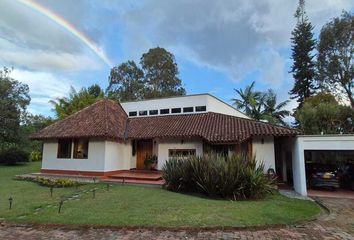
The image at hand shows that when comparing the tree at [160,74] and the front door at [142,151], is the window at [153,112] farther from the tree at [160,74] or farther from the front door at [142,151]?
the tree at [160,74]

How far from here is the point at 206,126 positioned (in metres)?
17.9

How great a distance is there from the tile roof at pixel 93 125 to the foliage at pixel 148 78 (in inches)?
721

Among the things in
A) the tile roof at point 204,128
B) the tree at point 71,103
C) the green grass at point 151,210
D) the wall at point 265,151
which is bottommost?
the green grass at point 151,210

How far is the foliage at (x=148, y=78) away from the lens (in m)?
39.6

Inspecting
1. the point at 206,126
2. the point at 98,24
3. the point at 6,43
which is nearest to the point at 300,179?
the point at 206,126

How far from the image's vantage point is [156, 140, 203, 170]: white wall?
1736 centimetres

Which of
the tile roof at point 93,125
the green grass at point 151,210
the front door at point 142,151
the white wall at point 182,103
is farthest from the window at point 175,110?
the green grass at point 151,210

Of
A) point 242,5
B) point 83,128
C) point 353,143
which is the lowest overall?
point 353,143

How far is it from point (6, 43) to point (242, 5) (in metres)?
15.6

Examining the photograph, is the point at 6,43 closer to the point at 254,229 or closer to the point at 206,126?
the point at 206,126

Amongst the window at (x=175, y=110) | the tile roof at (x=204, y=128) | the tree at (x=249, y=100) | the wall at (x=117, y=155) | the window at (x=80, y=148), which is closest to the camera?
the tile roof at (x=204, y=128)

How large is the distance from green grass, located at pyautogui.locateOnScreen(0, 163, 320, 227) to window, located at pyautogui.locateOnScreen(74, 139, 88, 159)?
5.76m

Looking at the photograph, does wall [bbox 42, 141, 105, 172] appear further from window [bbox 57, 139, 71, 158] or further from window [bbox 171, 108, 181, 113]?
window [bbox 171, 108, 181, 113]

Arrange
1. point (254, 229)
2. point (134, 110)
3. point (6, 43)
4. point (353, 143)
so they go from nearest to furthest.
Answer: point (254, 229) → point (353, 143) → point (6, 43) → point (134, 110)
